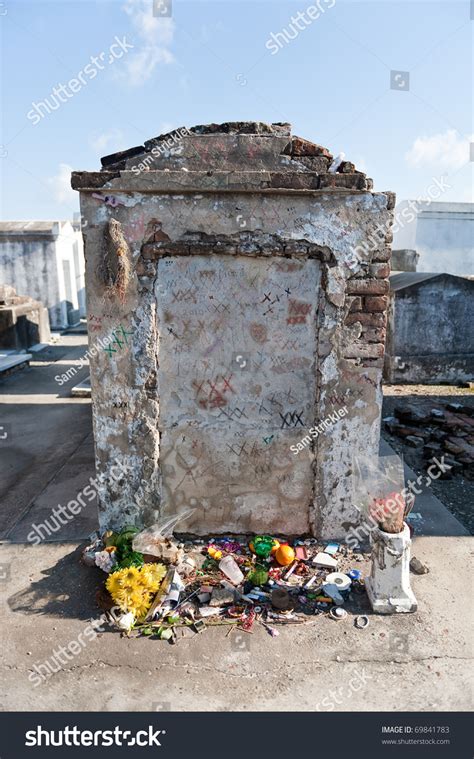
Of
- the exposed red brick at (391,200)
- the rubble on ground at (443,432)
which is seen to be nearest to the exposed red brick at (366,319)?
the exposed red brick at (391,200)

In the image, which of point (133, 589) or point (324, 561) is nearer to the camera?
point (133, 589)

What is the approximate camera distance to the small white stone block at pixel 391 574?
11.6ft

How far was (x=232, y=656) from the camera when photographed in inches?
127

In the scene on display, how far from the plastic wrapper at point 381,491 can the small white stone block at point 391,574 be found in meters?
0.08

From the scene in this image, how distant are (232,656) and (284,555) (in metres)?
0.96

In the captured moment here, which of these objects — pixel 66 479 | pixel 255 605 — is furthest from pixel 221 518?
pixel 66 479

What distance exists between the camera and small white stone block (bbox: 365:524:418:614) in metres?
3.54

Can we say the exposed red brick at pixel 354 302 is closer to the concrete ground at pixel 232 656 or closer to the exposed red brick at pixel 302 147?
the exposed red brick at pixel 302 147

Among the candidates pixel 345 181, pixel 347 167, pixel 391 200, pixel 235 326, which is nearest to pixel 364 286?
pixel 391 200

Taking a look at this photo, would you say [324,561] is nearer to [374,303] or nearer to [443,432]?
[374,303]

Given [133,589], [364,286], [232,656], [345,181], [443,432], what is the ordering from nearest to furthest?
1. [232,656]
2. [133,589]
3. [345,181]
4. [364,286]
5. [443,432]

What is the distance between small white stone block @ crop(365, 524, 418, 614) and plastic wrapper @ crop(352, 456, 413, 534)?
0.27ft
